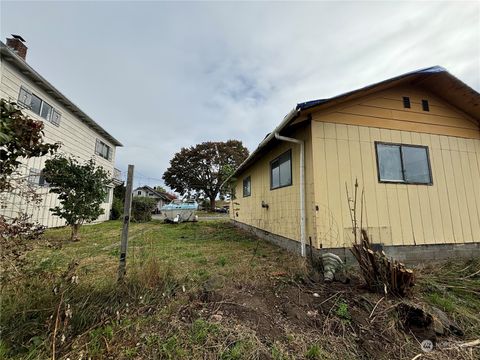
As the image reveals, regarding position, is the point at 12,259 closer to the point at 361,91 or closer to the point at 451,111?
the point at 361,91

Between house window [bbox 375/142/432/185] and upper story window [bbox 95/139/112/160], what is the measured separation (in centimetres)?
1538

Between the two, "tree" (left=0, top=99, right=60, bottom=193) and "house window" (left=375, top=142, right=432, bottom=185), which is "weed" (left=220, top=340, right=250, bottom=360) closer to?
"tree" (left=0, top=99, right=60, bottom=193)

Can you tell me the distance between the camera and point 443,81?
482 centimetres

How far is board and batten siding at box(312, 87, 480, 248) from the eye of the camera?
4.35 m

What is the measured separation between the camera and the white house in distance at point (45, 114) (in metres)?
7.66

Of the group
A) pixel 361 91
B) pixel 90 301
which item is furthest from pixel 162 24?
pixel 90 301

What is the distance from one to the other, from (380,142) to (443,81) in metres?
1.97

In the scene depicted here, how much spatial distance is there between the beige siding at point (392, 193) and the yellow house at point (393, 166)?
20mm

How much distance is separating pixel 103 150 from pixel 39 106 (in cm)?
592

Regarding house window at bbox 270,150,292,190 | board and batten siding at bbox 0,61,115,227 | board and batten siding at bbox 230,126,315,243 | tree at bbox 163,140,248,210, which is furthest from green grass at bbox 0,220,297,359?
tree at bbox 163,140,248,210

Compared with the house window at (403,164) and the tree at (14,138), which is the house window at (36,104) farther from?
the house window at (403,164)

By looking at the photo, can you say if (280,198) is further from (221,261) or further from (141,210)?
(141,210)

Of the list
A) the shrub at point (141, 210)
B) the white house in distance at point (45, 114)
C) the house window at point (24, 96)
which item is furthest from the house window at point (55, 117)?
the shrub at point (141, 210)

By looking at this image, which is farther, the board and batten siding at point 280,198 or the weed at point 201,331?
the board and batten siding at point 280,198
